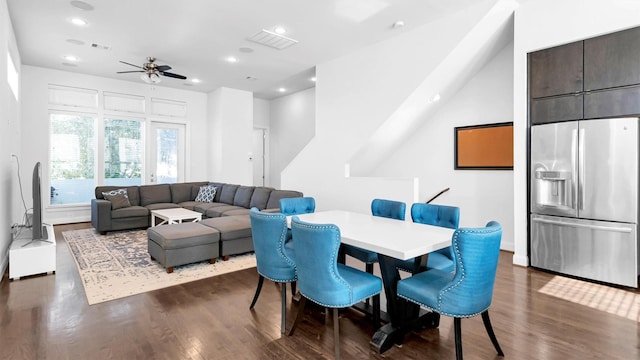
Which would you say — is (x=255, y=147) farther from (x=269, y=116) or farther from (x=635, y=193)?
(x=635, y=193)

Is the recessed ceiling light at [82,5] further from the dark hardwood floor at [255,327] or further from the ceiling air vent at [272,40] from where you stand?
the dark hardwood floor at [255,327]

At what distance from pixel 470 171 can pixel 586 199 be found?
1930mm

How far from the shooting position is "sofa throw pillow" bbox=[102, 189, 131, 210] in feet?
20.3

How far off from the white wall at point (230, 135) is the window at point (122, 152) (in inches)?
64.1

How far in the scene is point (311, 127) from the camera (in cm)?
852

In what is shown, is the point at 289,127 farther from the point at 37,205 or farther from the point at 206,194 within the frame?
the point at 37,205

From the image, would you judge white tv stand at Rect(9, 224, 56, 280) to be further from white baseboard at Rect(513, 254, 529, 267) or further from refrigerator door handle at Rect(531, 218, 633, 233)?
refrigerator door handle at Rect(531, 218, 633, 233)

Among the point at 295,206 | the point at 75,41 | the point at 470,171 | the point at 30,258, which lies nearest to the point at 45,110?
the point at 75,41

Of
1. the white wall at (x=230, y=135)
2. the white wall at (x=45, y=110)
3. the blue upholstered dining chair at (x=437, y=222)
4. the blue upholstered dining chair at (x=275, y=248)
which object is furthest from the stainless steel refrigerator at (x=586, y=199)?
the white wall at (x=45, y=110)

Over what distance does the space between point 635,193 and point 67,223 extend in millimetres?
9397

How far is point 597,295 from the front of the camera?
10.7 feet

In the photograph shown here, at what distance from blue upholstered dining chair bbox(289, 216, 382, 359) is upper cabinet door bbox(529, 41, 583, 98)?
11.1 feet

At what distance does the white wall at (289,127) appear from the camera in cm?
858

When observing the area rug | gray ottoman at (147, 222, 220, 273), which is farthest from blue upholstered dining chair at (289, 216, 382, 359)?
gray ottoman at (147, 222, 220, 273)
